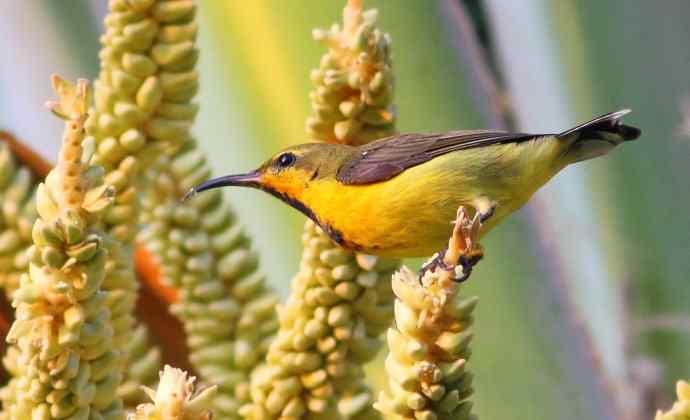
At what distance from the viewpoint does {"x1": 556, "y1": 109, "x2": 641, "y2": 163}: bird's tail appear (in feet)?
4.45

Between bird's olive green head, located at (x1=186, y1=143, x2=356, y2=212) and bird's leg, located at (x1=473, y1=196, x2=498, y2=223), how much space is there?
0.18 m

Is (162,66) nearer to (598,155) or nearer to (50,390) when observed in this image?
(50,390)

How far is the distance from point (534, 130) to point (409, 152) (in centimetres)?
33

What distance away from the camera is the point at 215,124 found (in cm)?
159

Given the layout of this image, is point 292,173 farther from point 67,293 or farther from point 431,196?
point 67,293

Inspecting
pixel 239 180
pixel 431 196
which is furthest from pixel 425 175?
pixel 239 180

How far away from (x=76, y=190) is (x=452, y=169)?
2.45 ft

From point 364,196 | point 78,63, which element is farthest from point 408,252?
point 78,63

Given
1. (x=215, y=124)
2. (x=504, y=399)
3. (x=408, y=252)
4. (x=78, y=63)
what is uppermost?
Answer: (x=78, y=63)

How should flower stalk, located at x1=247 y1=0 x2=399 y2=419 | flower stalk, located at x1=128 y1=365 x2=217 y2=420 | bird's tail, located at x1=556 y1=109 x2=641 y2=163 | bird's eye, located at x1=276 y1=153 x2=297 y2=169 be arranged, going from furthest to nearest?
bird's eye, located at x1=276 y1=153 x2=297 y2=169 < bird's tail, located at x1=556 y1=109 x2=641 y2=163 < flower stalk, located at x1=247 y1=0 x2=399 y2=419 < flower stalk, located at x1=128 y1=365 x2=217 y2=420

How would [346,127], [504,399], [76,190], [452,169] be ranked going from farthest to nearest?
[452,169] → [504,399] → [346,127] → [76,190]

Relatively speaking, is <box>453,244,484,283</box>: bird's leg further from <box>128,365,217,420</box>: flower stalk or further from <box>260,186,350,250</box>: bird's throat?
<box>128,365,217,420</box>: flower stalk

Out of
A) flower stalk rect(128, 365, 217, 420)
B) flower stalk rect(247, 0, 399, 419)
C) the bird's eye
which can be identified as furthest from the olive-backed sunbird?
flower stalk rect(128, 365, 217, 420)

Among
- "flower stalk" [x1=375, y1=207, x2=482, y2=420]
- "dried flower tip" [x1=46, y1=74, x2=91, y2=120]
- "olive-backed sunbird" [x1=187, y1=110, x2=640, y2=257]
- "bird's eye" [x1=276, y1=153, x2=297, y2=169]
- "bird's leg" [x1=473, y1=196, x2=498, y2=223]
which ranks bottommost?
"bird's leg" [x1=473, y1=196, x2=498, y2=223]
